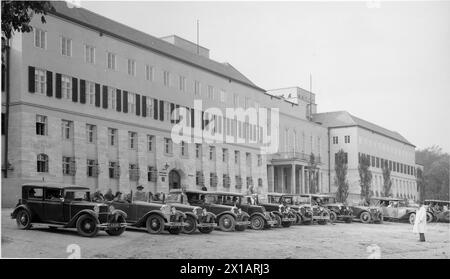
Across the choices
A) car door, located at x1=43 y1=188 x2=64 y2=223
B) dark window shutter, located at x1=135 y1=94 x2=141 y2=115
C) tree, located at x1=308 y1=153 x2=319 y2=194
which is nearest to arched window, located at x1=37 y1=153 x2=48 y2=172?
dark window shutter, located at x1=135 y1=94 x2=141 y2=115

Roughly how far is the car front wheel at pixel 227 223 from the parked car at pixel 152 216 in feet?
7.93

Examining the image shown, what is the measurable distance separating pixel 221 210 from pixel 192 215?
199cm

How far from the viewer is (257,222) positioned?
60.0 feet

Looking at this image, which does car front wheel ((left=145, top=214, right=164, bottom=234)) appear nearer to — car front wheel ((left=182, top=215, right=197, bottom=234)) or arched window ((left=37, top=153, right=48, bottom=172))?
car front wheel ((left=182, top=215, right=197, bottom=234))

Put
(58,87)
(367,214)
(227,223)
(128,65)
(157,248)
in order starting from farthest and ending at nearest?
1. (367,214)
2. (128,65)
3. (58,87)
4. (227,223)
5. (157,248)

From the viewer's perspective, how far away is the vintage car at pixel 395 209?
27.0 m

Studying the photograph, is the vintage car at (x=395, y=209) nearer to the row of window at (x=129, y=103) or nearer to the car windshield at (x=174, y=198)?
the row of window at (x=129, y=103)

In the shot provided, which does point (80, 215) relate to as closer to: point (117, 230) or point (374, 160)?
point (117, 230)

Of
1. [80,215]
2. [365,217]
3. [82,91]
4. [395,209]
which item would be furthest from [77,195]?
[395,209]

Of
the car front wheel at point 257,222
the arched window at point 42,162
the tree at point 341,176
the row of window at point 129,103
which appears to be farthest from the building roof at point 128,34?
the tree at point 341,176
